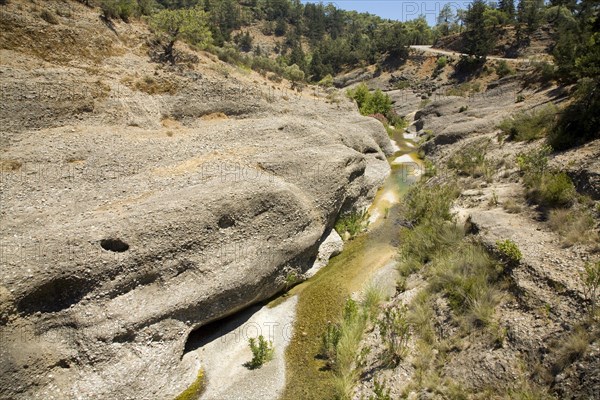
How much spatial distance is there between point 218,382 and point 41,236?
7.70 m

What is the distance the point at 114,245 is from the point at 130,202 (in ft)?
8.07

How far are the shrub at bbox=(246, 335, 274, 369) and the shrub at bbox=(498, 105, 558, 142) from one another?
70.6ft

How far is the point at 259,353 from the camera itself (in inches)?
494

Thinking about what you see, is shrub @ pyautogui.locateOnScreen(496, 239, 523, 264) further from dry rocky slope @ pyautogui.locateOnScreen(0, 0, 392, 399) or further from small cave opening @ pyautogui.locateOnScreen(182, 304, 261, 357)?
small cave opening @ pyautogui.locateOnScreen(182, 304, 261, 357)

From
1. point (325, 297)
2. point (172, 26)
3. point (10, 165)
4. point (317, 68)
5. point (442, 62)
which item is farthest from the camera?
point (317, 68)

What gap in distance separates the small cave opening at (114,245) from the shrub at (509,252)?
13.8 m

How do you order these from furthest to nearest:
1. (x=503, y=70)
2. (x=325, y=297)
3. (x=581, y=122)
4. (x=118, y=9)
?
1. (x=503, y=70)
2. (x=118, y=9)
3. (x=581, y=122)
4. (x=325, y=297)

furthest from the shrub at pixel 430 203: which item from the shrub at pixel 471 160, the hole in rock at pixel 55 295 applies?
the hole in rock at pixel 55 295

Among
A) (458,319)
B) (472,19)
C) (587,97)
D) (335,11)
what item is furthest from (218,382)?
(335,11)

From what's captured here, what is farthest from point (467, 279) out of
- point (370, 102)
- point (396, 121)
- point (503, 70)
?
point (503, 70)

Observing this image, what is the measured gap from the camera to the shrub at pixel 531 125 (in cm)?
2309

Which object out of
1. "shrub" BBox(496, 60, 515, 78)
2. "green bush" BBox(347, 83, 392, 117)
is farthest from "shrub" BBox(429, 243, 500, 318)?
"shrub" BBox(496, 60, 515, 78)

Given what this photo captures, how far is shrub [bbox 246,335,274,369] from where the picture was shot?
493 inches

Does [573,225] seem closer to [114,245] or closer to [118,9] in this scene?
[114,245]
